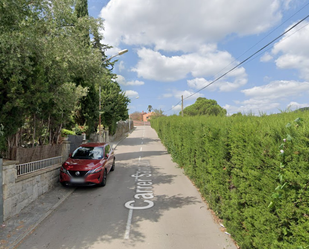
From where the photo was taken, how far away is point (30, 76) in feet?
19.9

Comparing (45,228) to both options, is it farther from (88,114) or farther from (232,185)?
(88,114)

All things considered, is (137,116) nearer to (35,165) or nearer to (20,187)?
(35,165)

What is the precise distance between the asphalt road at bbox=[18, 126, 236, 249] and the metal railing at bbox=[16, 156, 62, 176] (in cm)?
155

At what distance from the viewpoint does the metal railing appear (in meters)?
6.06

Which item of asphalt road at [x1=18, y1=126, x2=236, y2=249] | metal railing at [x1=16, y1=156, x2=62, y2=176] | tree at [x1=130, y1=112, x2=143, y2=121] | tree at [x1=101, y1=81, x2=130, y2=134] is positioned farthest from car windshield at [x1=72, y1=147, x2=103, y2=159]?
tree at [x1=130, y1=112, x2=143, y2=121]

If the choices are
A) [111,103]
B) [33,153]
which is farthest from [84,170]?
[111,103]

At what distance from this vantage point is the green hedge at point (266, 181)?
2.46 metres

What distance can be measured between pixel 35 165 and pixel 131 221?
4088 millimetres

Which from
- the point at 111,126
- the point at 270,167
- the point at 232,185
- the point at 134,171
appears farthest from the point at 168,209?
the point at 111,126

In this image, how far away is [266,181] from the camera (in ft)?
9.79

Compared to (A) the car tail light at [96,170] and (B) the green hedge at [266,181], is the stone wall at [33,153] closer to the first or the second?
(A) the car tail light at [96,170]

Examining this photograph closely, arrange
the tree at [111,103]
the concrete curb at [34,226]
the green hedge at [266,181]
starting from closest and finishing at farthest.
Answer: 1. the green hedge at [266,181]
2. the concrete curb at [34,226]
3. the tree at [111,103]

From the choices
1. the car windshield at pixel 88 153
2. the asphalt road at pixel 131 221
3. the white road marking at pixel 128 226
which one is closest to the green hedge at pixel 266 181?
the asphalt road at pixel 131 221

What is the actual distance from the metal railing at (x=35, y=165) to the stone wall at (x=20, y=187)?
147 mm
